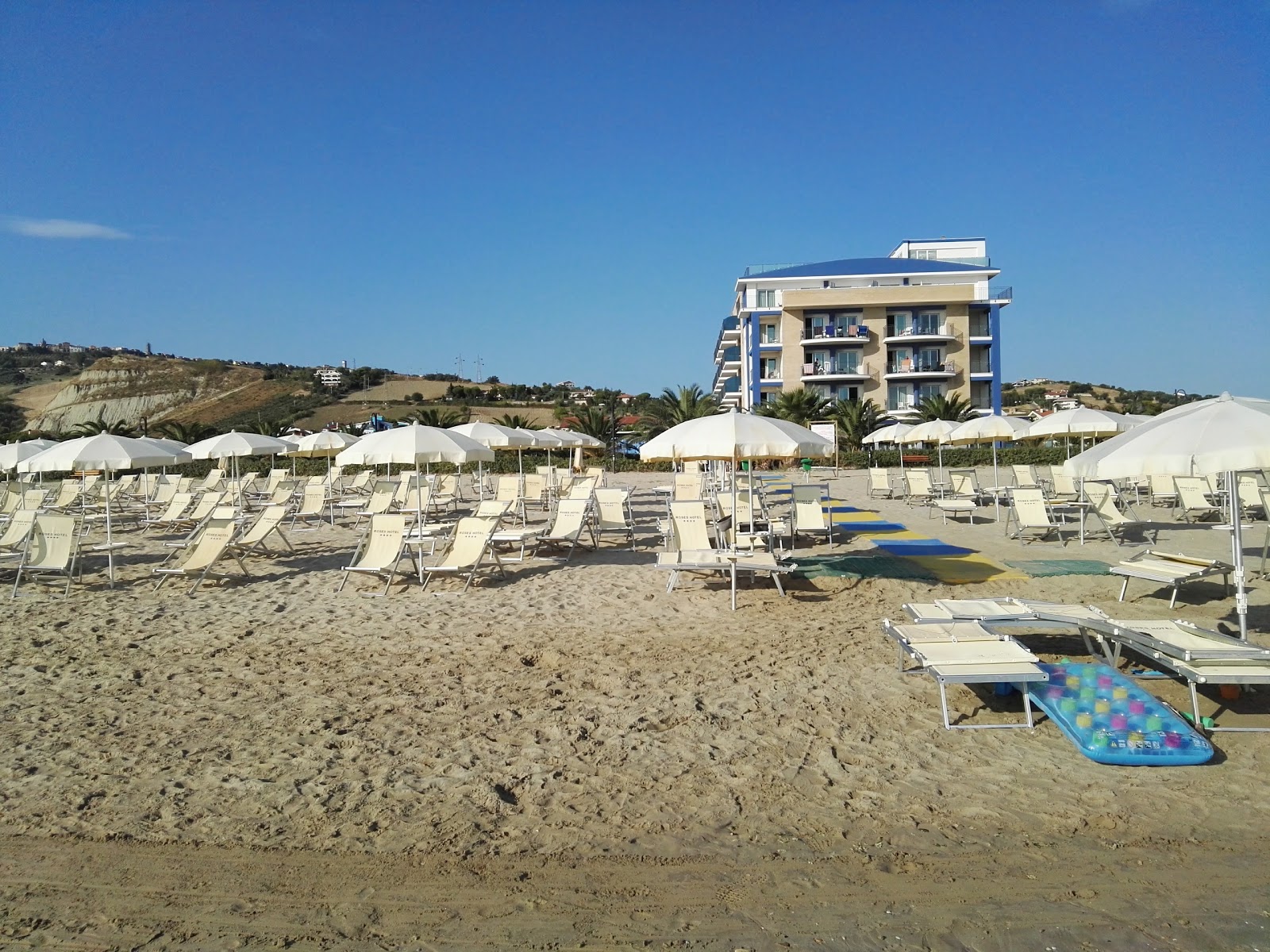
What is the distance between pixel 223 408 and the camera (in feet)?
221

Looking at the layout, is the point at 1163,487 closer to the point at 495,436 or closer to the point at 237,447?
the point at 495,436

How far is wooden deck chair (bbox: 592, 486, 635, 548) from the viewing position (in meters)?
11.3

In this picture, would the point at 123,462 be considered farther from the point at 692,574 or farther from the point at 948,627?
the point at 948,627

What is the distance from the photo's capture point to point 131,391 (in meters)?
73.1

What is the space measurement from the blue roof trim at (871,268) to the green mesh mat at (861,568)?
41.2m

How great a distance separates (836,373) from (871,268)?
7.40 meters

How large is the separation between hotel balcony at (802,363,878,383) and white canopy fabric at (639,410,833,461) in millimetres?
39599

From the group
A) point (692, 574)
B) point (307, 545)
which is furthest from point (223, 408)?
point (692, 574)

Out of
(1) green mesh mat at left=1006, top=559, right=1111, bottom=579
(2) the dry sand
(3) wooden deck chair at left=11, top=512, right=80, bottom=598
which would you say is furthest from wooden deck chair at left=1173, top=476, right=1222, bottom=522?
(3) wooden deck chair at left=11, top=512, right=80, bottom=598

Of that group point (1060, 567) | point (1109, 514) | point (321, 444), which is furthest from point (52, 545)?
point (1109, 514)

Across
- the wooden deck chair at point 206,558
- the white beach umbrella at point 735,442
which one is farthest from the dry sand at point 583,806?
the wooden deck chair at point 206,558

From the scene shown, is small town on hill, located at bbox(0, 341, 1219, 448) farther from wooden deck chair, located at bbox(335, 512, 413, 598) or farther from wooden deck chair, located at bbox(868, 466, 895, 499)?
wooden deck chair, located at bbox(335, 512, 413, 598)

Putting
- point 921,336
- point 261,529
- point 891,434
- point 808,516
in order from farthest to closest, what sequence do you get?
1. point 921,336
2. point 891,434
3. point 808,516
4. point 261,529

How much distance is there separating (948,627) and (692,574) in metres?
4.15
